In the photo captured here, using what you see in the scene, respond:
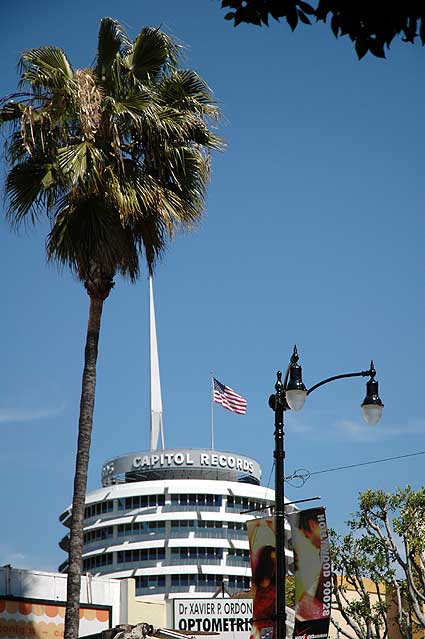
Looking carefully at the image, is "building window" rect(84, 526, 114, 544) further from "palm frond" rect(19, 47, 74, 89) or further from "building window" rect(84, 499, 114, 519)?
"palm frond" rect(19, 47, 74, 89)

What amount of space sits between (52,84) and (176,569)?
111762 mm

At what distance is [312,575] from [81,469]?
15.2ft

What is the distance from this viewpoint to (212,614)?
33.3 meters

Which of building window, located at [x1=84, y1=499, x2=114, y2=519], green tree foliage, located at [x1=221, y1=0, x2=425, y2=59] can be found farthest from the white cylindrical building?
green tree foliage, located at [x1=221, y1=0, x2=425, y2=59]

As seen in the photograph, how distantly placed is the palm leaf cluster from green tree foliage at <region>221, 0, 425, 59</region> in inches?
514

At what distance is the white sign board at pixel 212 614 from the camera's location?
33.0m

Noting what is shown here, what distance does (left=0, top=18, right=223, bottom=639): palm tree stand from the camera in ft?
67.6

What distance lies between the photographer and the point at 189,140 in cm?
2205

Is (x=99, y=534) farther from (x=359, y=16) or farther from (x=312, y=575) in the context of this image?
(x=359, y=16)

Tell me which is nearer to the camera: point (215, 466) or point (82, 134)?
point (82, 134)

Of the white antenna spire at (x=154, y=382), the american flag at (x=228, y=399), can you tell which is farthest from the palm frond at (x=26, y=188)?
the white antenna spire at (x=154, y=382)

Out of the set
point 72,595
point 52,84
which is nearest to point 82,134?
point 52,84

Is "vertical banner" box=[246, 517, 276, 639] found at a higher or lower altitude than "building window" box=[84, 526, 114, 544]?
lower

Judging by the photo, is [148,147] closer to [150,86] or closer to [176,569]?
[150,86]
